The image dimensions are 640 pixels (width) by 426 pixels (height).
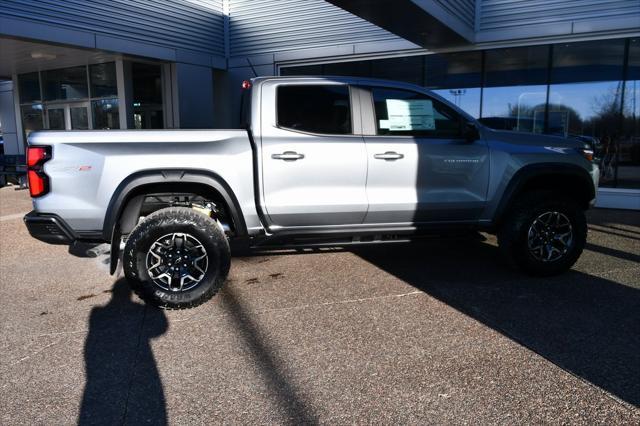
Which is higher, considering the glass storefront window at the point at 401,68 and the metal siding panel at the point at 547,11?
the metal siding panel at the point at 547,11

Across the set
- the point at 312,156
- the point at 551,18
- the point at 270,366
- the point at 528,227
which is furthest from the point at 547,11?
the point at 270,366

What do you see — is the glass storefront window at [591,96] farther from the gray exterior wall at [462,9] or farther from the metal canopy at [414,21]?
the metal canopy at [414,21]

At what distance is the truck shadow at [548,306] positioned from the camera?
3395mm

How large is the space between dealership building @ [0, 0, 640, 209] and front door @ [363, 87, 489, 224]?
10.9 ft

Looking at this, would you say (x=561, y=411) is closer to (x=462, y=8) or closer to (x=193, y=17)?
→ (x=462, y=8)

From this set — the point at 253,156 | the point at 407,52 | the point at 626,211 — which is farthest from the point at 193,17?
the point at 626,211

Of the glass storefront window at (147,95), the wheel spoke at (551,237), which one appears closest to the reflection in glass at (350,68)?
the glass storefront window at (147,95)

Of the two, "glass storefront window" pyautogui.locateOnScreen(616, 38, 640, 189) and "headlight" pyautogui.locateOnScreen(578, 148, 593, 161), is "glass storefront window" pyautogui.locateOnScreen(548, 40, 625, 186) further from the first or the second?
"headlight" pyautogui.locateOnScreen(578, 148, 593, 161)

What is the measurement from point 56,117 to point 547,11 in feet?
45.1

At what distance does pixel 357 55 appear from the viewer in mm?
11828

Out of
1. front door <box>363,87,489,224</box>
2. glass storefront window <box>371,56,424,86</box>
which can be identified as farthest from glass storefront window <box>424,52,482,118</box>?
front door <box>363,87,489,224</box>

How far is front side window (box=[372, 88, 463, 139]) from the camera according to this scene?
5000 mm

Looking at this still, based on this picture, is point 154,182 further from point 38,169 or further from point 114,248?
point 38,169

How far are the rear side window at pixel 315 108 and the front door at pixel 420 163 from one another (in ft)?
0.86
